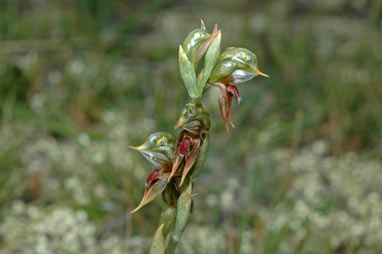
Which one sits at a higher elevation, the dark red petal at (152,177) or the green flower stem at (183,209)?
the dark red petal at (152,177)

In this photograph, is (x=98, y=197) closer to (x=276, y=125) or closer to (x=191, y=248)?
(x=191, y=248)

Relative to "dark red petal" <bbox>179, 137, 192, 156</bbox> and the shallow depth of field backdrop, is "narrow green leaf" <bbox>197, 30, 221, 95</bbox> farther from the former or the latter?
the shallow depth of field backdrop

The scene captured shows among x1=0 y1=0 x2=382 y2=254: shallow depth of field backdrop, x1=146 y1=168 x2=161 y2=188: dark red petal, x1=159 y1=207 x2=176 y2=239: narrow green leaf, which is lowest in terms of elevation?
x1=0 y1=0 x2=382 y2=254: shallow depth of field backdrop

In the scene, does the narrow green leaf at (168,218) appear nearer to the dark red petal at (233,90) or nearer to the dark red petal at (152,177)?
the dark red petal at (152,177)

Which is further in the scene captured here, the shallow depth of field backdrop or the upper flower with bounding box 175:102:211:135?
the shallow depth of field backdrop

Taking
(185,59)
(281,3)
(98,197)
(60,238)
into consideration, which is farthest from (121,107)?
(281,3)

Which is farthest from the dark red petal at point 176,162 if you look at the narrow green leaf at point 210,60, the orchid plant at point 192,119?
the narrow green leaf at point 210,60

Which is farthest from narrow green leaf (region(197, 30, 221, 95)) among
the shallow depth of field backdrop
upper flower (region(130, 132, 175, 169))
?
the shallow depth of field backdrop

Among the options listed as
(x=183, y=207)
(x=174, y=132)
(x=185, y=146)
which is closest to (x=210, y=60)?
(x=185, y=146)
